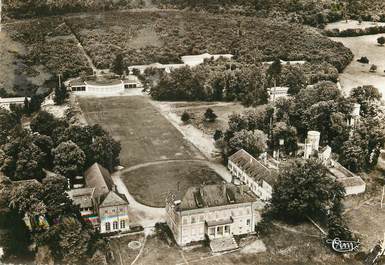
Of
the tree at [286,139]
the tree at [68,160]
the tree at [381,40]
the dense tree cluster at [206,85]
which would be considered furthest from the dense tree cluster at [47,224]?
the tree at [381,40]

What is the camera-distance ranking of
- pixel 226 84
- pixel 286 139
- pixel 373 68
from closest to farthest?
1. pixel 286 139
2. pixel 226 84
3. pixel 373 68

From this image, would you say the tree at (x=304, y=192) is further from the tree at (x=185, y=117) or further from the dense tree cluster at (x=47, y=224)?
the tree at (x=185, y=117)

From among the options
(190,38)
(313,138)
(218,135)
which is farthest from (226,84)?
(313,138)

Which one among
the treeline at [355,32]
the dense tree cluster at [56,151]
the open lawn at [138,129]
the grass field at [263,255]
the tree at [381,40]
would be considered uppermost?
the treeline at [355,32]

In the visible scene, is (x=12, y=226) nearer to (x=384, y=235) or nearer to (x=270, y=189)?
(x=270, y=189)

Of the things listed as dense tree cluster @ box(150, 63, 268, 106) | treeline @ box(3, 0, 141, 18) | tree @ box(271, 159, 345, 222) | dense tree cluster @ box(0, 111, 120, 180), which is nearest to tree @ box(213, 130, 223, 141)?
dense tree cluster @ box(0, 111, 120, 180)

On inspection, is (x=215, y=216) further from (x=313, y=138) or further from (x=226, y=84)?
(x=226, y=84)
